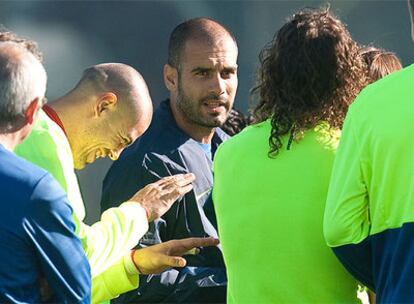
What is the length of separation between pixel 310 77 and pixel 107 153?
40.5 inches

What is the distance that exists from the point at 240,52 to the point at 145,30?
1.61 feet

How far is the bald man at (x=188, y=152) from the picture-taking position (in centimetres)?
429

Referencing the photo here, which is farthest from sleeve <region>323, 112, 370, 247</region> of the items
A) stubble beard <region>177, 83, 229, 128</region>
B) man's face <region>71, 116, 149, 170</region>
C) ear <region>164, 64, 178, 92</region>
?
ear <region>164, 64, 178, 92</region>

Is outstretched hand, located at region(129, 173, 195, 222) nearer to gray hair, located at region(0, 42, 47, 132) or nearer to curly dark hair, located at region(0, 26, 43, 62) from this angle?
curly dark hair, located at region(0, 26, 43, 62)

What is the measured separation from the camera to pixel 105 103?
162 inches

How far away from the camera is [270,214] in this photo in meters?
3.35

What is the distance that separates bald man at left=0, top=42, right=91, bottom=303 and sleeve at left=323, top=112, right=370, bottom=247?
677mm

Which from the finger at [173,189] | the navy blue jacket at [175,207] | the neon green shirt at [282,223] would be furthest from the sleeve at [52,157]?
the navy blue jacket at [175,207]

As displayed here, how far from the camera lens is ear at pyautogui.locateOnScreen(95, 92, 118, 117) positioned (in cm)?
410

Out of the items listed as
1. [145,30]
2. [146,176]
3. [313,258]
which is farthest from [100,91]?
[145,30]

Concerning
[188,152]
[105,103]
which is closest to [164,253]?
[105,103]

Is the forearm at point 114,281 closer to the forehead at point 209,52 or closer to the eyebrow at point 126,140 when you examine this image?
the eyebrow at point 126,140

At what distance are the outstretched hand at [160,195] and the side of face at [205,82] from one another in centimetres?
81

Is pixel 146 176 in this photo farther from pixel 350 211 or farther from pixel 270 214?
pixel 350 211
